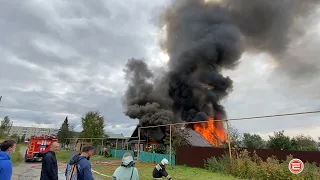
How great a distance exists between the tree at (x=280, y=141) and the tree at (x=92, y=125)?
91.1ft

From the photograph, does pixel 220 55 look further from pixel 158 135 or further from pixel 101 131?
pixel 101 131

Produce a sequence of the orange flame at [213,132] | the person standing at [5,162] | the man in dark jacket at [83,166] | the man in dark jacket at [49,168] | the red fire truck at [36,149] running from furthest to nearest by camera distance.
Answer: the orange flame at [213,132]
the red fire truck at [36,149]
the man in dark jacket at [49,168]
the man in dark jacket at [83,166]
the person standing at [5,162]

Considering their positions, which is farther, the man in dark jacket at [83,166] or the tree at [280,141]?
the tree at [280,141]

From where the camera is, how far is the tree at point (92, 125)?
41.4 metres

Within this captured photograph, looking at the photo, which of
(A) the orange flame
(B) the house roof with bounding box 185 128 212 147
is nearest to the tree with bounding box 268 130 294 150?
(A) the orange flame

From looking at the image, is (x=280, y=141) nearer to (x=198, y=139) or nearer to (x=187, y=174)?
(x=198, y=139)

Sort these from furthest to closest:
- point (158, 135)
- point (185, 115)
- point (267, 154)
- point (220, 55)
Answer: point (185, 115) < point (220, 55) < point (158, 135) < point (267, 154)

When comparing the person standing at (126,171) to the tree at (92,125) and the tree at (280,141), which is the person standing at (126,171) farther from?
the tree at (92,125)

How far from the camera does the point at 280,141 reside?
32.0 m

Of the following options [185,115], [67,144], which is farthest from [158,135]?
[67,144]

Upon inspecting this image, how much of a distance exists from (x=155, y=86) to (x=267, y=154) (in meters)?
29.2

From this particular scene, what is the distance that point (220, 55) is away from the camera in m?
39.2

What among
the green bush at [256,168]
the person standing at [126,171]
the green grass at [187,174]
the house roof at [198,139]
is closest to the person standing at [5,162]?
the person standing at [126,171]

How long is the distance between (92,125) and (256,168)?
34456 millimetres
